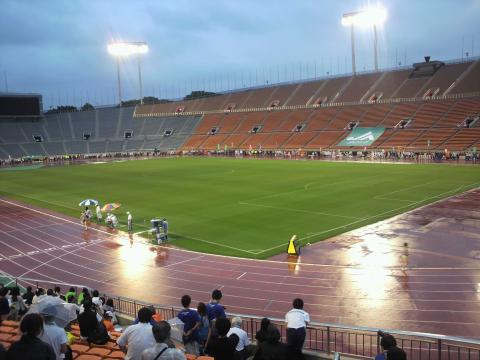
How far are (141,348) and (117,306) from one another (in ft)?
26.8

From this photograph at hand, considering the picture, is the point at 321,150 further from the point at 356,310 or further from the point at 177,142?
the point at 356,310

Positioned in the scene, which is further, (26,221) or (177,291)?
(26,221)

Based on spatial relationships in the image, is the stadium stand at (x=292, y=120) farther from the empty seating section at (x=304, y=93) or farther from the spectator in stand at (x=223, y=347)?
the spectator in stand at (x=223, y=347)

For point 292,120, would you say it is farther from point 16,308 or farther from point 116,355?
point 116,355

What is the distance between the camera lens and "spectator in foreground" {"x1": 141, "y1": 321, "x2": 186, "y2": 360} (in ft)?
17.7

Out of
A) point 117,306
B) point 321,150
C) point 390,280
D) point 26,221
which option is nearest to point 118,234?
point 26,221

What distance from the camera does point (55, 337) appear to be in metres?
6.11

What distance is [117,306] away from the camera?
548 inches

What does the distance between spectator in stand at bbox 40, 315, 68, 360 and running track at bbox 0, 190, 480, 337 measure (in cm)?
813

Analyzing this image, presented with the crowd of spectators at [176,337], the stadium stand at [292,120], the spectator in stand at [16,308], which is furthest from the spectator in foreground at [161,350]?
the stadium stand at [292,120]

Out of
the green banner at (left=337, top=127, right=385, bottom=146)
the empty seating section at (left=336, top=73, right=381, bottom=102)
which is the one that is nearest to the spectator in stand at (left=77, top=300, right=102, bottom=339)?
the green banner at (left=337, top=127, right=385, bottom=146)

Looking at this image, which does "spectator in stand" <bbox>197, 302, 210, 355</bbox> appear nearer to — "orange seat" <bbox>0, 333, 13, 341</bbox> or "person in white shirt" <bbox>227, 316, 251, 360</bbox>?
"person in white shirt" <bbox>227, 316, 251, 360</bbox>

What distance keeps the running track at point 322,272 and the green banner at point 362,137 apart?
150 feet

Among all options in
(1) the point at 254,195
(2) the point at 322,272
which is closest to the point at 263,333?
(2) the point at 322,272
